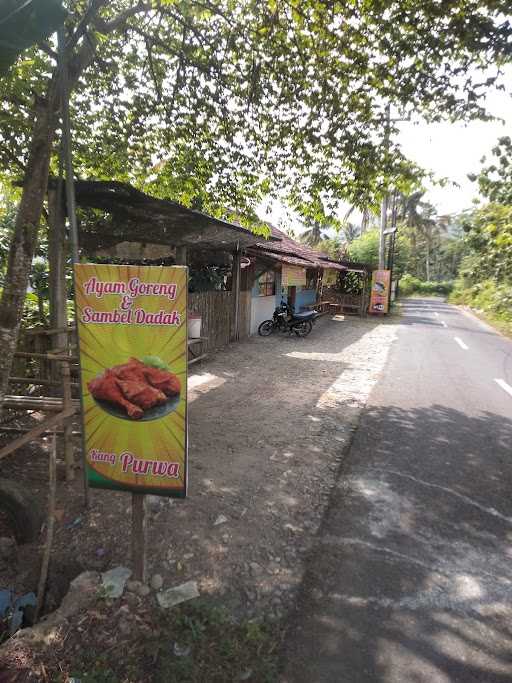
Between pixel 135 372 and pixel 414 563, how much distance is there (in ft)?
8.13

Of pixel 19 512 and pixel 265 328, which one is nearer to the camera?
pixel 19 512

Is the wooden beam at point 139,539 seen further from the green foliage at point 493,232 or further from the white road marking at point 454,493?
the green foliage at point 493,232

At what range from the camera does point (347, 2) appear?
569 centimetres

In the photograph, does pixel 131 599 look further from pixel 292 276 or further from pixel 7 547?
pixel 292 276

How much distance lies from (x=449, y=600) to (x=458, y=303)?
43513mm

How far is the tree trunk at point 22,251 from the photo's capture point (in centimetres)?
356

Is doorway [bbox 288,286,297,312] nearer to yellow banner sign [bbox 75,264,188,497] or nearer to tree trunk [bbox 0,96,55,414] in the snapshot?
tree trunk [bbox 0,96,55,414]

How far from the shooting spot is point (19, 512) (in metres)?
3.31

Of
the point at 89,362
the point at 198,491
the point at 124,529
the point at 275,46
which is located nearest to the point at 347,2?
the point at 275,46

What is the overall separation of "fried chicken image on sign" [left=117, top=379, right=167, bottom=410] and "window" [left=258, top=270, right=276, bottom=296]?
42.3 ft

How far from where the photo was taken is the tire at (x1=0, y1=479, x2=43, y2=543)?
330 centimetres

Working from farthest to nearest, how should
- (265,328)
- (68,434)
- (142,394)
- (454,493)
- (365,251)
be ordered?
(365,251) → (265,328) → (454,493) → (68,434) → (142,394)

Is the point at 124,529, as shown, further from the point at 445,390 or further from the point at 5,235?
the point at 445,390

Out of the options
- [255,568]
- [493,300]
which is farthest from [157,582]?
[493,300]
